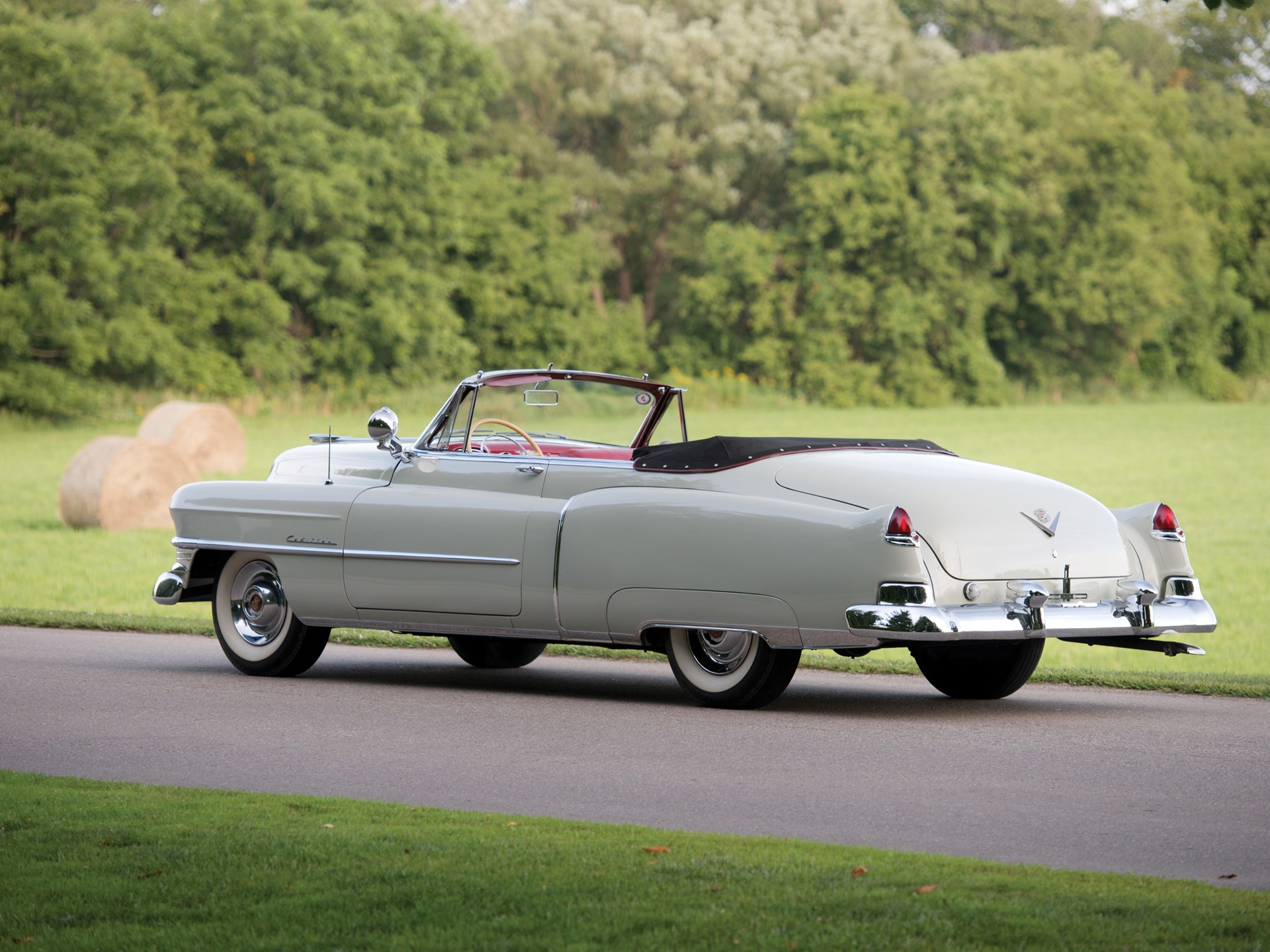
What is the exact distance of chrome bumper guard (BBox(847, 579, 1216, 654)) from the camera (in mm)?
7957

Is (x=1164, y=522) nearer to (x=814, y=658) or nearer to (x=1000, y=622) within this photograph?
(x=1000, y=622)

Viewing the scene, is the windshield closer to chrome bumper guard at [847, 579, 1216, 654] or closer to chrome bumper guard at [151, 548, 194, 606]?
chrome bumper guard at [151, 548, 194, 606]

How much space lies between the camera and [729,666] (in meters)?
8.82

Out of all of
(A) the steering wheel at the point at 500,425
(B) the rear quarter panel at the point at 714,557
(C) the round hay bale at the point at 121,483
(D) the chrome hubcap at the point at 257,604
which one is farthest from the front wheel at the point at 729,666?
(C) the round hay bale at the point at 121,483

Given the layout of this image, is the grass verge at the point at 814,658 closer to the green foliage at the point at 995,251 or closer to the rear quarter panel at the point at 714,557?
the rear quarter panel at the point at 714,557

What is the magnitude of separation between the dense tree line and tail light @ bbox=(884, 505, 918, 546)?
34.7 m

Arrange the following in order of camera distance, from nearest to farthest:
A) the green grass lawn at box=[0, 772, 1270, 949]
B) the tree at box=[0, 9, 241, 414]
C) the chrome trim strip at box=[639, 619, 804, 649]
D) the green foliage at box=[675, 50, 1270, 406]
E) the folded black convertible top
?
1. the green grass lawn at box=[0, 772, 1270, 949]
2. the chrome trim strip at box=[639, 619, 804, 649]
3. the folded black convertible top
4. the tree at box=[0, 9, 241, 414]
5. the green foliage at box=[675, 50, 1270, 406]

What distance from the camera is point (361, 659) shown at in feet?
37.8

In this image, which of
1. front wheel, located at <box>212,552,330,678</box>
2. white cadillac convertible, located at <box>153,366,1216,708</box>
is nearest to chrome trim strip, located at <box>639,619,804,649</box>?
white cadillac convertible, located at <box>153,366,1216,708</box>

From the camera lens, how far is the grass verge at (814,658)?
401 inches

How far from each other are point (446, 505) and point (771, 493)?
6.42 ft

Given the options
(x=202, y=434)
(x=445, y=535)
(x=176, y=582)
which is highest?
(x=445, y=535)

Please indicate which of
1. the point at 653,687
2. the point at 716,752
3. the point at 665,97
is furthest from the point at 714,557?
the point at 665,97

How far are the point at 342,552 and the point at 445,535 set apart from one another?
70 cm
